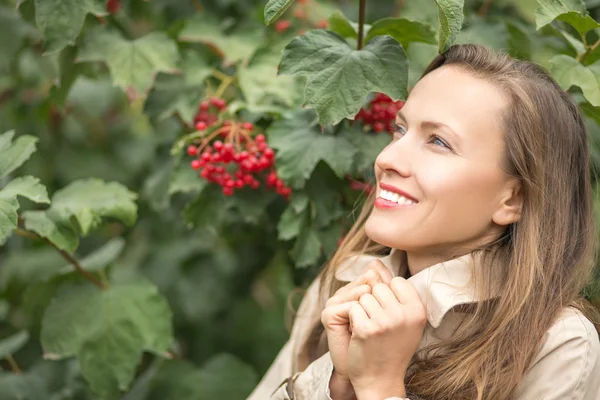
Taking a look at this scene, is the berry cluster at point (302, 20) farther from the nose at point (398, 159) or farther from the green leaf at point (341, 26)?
the nose at point (398, 159)

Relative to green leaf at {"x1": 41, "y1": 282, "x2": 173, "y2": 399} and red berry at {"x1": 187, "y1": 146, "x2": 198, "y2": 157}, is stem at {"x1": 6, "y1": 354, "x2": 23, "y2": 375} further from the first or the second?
red berry at {"x1": 187, "y1": 146, "x2": 198, "y2": 157}

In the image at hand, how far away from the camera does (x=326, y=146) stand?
1641 millimetres

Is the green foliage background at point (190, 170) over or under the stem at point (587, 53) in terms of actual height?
under

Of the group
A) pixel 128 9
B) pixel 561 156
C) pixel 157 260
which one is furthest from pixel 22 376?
pixel 561 156

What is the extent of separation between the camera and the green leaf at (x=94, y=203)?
5.43 ft

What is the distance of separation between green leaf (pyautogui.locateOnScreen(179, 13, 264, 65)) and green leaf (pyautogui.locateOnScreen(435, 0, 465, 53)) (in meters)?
0.78

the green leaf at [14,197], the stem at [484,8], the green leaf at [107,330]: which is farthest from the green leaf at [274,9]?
the stem at [484,8]

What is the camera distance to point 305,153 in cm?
164

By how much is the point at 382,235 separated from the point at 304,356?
0.43 metres

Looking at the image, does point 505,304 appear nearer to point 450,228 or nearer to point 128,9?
point 450,228

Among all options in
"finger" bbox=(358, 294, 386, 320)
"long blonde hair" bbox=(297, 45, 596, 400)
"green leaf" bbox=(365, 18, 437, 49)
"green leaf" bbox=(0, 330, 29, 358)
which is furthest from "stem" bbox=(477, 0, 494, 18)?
"green leaf" bbox=(0, 330, 29, 358)

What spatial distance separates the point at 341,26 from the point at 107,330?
3.18 feet

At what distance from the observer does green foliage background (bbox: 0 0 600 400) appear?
1548 mm

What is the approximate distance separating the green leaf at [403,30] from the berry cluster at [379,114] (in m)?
0.15
